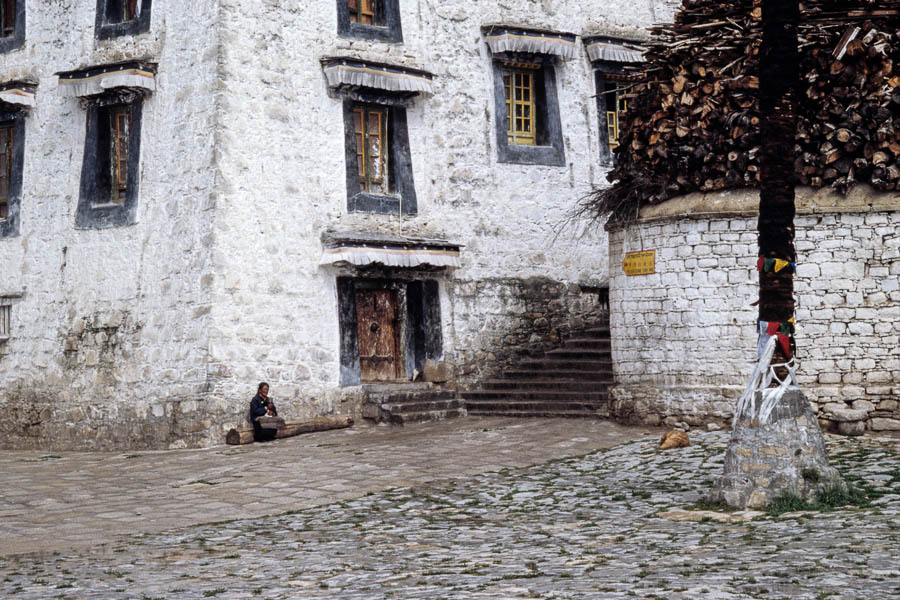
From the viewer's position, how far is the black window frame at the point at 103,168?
17.6 meters

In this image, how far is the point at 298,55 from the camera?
1742 cm

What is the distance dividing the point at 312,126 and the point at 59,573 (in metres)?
10.0

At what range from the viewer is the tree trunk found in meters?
9.99

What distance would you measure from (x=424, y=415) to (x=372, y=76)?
495 centimetres

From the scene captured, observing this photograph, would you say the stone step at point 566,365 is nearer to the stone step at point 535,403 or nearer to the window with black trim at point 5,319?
the stone step at point 535,403

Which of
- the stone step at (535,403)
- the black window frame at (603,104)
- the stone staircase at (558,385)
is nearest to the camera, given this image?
the stone step at (535,403)

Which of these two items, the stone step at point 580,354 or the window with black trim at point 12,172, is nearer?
the stone step at point 580,354

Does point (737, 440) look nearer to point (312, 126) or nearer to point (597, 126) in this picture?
point (312, 126)

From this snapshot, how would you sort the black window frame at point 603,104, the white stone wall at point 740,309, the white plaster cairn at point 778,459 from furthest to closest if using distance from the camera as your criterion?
the black window frame at point 603,104 < the white stone wall at point 740,309 < the white plaster cairn at point 778,459

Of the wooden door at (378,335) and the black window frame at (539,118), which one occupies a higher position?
the black window frame at (539,118)

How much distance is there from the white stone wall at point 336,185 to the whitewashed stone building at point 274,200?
0.11ft

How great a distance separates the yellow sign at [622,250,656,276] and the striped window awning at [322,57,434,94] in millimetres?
4500

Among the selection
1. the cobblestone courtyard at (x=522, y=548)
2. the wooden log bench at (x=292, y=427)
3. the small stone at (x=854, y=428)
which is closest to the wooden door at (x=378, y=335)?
the wooden log bench at (x=292, y=427)

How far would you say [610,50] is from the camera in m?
20.1
